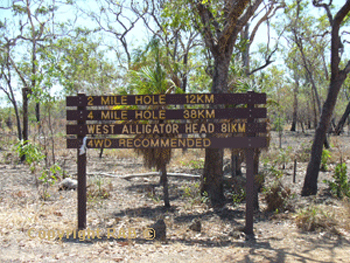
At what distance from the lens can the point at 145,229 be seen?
639cm

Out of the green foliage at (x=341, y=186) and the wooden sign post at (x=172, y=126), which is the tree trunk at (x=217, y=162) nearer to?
the wooden sign post at (x=172, y=126)

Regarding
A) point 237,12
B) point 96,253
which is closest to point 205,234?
point 96,253

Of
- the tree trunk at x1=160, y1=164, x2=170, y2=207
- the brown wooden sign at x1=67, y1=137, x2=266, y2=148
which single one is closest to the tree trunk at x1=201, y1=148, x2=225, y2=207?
the tree trunk at x1=160, y1=164, x2=170, y2=207

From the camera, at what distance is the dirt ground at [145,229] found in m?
5.18

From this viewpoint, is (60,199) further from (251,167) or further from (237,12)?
(237,12)

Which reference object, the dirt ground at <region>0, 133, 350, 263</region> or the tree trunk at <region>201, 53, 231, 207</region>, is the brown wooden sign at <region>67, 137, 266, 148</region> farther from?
the tree trunk at <region>201, 53, 231, 207</region>

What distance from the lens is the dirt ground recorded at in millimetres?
5180

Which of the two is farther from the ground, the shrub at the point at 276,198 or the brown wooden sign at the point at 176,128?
the brown wooden sign at the point at 176,128

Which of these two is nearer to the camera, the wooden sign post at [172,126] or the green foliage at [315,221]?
the wooden sign post at [172,126]

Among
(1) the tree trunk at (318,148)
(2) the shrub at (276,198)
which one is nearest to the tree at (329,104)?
(1) the tree trunk at (318,148)

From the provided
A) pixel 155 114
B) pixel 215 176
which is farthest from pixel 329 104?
pixel 155 114

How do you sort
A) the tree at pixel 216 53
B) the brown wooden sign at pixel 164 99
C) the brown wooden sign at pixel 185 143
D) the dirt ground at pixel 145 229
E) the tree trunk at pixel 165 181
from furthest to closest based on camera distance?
the tree at pixel 216 53 → the tree trunk at pixel 165 181 → the brown wooden sign at pixel 164 99 → the brown wooden sign at pixel 185 143 → the dirt ground at pixel 145 229

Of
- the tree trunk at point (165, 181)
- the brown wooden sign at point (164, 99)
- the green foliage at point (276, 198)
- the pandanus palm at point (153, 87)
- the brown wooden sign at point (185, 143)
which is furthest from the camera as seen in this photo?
the tree trunk at point (165, 181)

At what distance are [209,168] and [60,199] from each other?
4.26 metres
